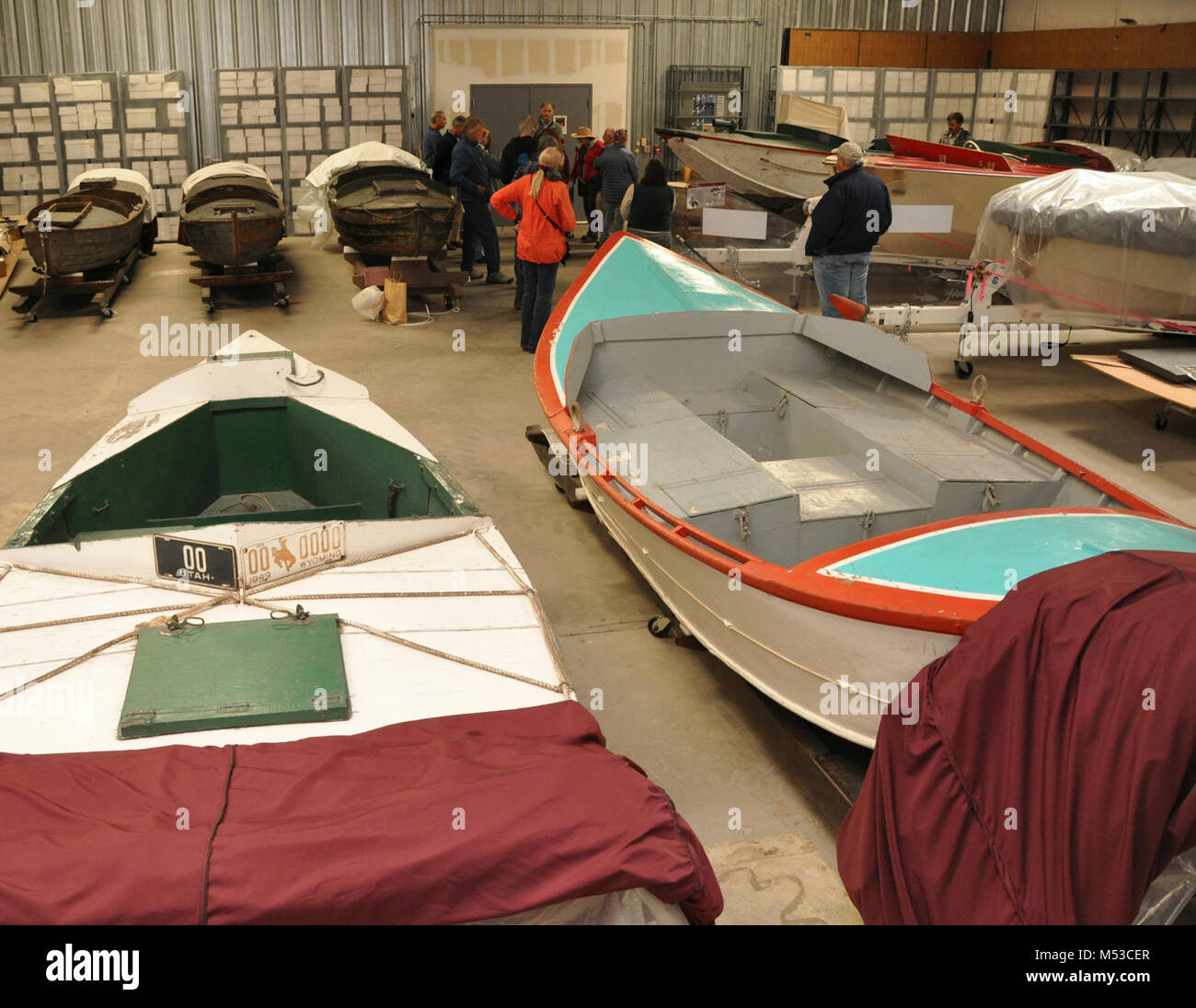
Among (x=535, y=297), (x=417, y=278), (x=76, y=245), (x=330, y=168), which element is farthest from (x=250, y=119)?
(x=535, y=297)

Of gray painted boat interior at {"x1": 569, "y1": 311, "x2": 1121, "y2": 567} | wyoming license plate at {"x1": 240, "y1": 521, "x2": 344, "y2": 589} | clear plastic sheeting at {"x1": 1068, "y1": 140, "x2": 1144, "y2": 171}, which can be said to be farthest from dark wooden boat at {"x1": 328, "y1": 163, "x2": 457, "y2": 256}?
wyoming license plate at {"x1": 240, "y1": 521, "x2": 344, "y2": 589}

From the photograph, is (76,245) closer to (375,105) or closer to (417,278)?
(417,278)

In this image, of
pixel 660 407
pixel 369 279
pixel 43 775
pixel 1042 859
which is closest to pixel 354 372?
pixel 369 279

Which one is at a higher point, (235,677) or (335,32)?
(335,32)

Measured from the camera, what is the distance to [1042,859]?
2.23 metres

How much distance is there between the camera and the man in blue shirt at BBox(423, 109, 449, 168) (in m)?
11.6

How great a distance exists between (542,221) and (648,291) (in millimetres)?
2222

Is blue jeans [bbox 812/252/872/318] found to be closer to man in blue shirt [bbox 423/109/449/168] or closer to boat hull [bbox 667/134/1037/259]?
boat hull [bbox 667/134/1037/259]

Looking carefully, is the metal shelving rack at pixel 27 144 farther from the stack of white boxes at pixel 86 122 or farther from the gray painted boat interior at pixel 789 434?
the gray painted boat interior at pixel 789 434

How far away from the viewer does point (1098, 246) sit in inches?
268

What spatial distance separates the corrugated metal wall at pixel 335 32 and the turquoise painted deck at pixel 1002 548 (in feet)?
41.4

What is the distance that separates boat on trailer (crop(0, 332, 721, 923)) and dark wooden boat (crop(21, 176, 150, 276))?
5.85 m

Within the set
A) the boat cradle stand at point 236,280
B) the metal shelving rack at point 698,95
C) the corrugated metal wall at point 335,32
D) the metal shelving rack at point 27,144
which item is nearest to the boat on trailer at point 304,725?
the boat cradle stand at point 236,280
